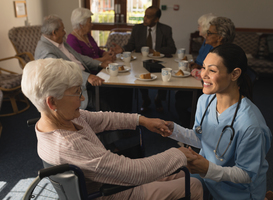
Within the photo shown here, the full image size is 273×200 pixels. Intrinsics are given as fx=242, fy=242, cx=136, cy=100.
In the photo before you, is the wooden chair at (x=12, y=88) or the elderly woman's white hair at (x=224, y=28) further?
the wooden chair at (x=12, y=88)

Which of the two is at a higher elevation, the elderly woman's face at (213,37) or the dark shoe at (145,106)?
the elderly woman's face at (213,37)

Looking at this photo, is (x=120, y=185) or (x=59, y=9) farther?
(x=59, y=9)

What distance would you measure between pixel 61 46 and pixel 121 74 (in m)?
0.73

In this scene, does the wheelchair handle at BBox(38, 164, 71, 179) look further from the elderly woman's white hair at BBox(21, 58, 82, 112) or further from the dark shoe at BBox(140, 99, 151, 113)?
the dark shoe at BBox(140, 99, 151, 113)

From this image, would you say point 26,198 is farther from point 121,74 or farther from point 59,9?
point 59,9

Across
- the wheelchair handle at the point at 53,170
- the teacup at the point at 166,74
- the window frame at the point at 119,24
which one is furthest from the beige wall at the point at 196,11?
the wheelchair handle at the point at 53,170

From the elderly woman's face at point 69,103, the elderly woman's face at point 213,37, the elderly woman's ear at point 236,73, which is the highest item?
the elderly woman's face at point 213,37

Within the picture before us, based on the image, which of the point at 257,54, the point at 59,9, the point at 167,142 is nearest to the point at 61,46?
the point at 167,142

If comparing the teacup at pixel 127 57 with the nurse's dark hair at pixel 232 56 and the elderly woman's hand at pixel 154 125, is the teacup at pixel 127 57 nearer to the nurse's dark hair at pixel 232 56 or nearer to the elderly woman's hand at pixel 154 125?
the elderly woman's hand at pixel 154 125

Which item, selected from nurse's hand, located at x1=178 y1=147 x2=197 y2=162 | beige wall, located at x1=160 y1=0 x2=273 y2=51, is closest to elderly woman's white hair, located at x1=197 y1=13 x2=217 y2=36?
nurse's hand, located at x1=178 y1=147 x2=197 y2=162

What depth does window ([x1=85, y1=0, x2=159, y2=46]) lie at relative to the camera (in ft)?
17.1

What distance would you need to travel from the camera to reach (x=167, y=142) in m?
2.51

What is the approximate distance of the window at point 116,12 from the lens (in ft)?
17.1

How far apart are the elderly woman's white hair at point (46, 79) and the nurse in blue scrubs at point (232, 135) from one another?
0.64 metres
